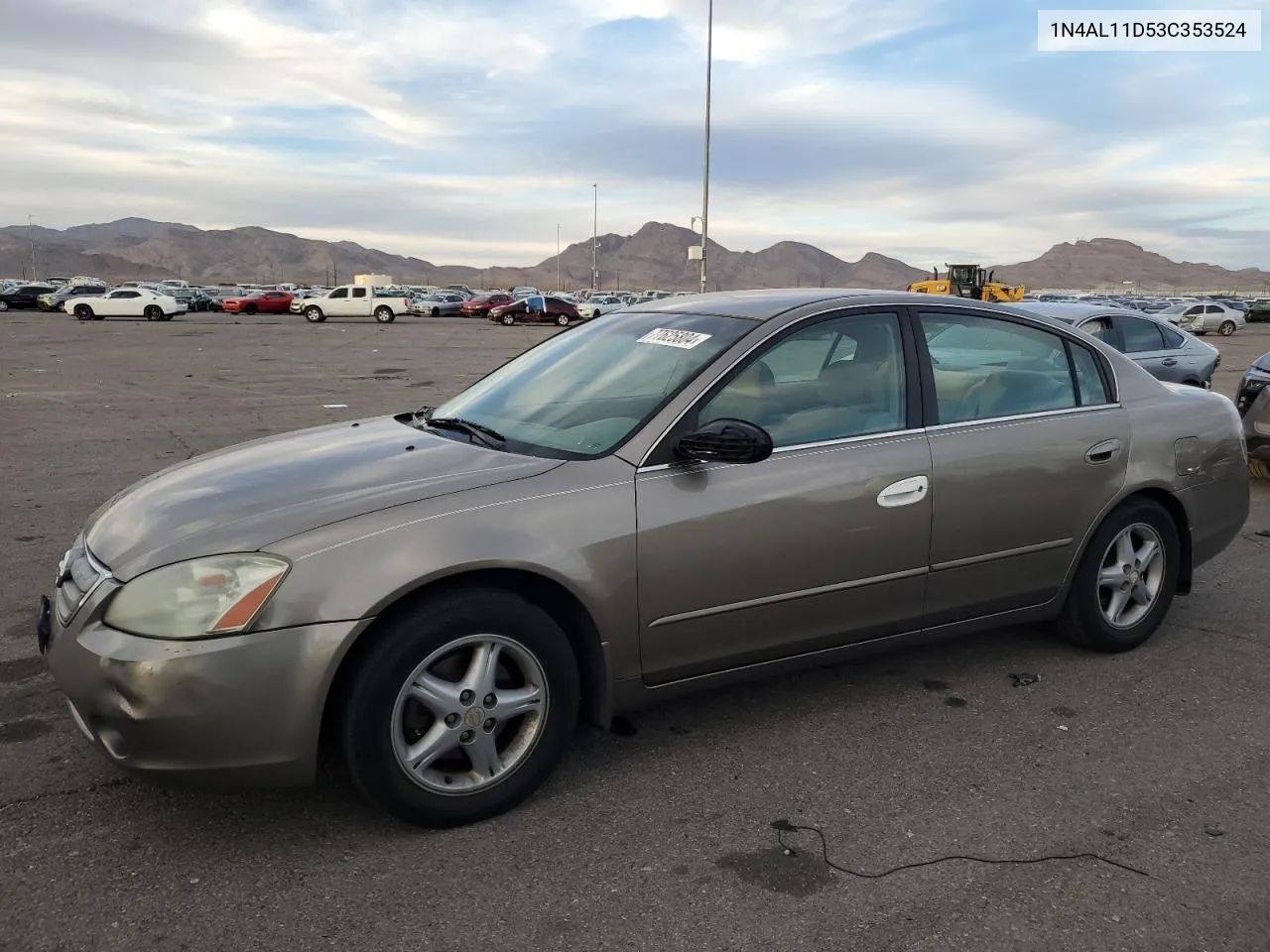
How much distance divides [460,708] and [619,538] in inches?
27.2

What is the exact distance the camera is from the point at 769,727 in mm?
3742

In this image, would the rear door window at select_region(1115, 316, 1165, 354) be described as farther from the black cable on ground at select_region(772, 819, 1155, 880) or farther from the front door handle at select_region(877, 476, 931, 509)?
the black cable on ground at select_region(772, 819, 1155, 880)

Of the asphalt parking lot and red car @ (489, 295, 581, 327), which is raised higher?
red car @ (489, 295, 581, 327)

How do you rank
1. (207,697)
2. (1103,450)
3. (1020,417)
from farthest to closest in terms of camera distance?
(1103,450), (1020,417), (207,697)

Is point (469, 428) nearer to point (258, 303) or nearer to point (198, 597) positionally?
point (198, 597)

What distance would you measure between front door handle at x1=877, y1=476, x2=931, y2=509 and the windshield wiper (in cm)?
137

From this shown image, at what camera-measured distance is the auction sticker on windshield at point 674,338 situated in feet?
12.4

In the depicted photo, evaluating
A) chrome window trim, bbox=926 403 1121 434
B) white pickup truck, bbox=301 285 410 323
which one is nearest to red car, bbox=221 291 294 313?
white pickup truck, bbox=301 285 410 323

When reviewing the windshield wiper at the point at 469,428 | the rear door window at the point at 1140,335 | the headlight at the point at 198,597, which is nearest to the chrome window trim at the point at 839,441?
the windshield wiper at the point at 469,428

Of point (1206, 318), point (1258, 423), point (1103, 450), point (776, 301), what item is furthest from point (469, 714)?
point (1206, 318)

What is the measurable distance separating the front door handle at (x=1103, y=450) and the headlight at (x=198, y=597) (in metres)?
3.20

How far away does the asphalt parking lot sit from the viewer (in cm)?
258

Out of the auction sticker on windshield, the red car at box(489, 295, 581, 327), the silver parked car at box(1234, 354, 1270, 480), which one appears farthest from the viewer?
the red car at box(489, 295, 581, 327)

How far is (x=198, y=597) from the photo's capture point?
2752 millimetres
